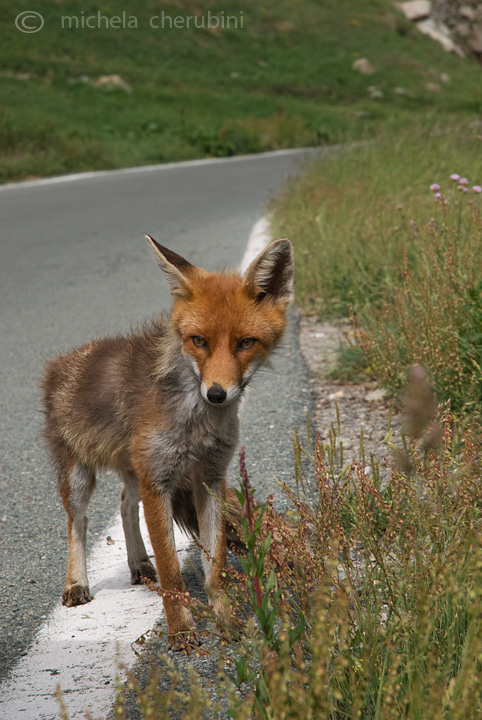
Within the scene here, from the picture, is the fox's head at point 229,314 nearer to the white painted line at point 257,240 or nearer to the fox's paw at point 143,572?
the fox's paw at point 143,572

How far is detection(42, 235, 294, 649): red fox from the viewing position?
330 cm

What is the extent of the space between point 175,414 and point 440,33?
6648 cm

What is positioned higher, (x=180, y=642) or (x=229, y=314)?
(x=229, y=314)

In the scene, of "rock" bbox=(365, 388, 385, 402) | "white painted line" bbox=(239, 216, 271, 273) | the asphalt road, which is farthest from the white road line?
"white painted line" bbox=(239, 216, 271, 273)

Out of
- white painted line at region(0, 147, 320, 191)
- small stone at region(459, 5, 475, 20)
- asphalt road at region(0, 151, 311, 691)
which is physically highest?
small stone at region(459, 5, 475, 20)

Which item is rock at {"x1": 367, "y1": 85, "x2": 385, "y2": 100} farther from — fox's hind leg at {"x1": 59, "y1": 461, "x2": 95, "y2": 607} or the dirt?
fox's hind leg at {"x1": 59, "y1": 461, "x2": 95, "y2": 607}

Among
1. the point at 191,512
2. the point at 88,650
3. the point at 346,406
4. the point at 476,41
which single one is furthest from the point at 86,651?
the point at 476,41

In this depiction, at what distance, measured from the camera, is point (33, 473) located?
482cm

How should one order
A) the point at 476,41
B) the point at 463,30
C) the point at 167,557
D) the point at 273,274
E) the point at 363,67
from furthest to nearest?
1. the point at 463,30
2. the point at 476,41
3. the point at 363,67
4. the point at 273,274
5. the point at 167,557

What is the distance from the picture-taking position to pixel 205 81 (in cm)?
3784

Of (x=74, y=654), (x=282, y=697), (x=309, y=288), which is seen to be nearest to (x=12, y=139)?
(x=309, y=288)

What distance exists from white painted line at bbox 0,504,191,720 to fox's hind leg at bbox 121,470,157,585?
0.08 m

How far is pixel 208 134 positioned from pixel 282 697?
23.5 meters

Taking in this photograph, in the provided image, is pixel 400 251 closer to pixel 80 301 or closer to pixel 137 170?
pixel 80 301
